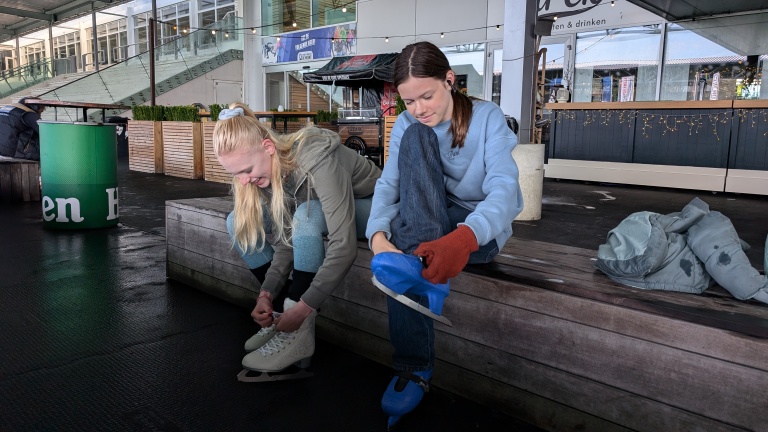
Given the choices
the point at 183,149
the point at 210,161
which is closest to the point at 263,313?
the point at 210,161

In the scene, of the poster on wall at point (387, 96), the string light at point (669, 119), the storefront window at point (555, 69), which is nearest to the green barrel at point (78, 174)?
the string light at point (669, 119)

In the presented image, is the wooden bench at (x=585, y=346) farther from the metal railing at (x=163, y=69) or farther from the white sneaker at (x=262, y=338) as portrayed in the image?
the metal railing at (x=163, y=69)

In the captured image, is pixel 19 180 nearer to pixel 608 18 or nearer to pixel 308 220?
pixel 308 220

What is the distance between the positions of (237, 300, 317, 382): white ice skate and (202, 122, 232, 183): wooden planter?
6.54 meters

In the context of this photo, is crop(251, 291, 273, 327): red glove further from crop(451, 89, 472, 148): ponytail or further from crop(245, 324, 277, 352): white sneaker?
crop(451, 89, 472, 148): ponytail

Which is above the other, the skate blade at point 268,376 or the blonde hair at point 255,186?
the blonde hair at point 255,186

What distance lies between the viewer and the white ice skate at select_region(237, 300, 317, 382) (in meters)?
1.81

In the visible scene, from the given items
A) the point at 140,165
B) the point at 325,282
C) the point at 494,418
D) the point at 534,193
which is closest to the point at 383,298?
the point at 325,282

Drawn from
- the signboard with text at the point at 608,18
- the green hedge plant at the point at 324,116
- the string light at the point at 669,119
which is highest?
the signboard with text at the point at 608,18

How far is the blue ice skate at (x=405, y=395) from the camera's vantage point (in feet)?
5.06

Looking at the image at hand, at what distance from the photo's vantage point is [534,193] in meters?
4.63

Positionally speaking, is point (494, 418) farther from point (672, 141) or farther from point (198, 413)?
point (672, 141)

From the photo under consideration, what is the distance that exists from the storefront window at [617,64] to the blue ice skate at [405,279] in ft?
31.9

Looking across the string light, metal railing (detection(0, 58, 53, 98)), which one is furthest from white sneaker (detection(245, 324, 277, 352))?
metal railing (detection(0, 58, 53, 98))
